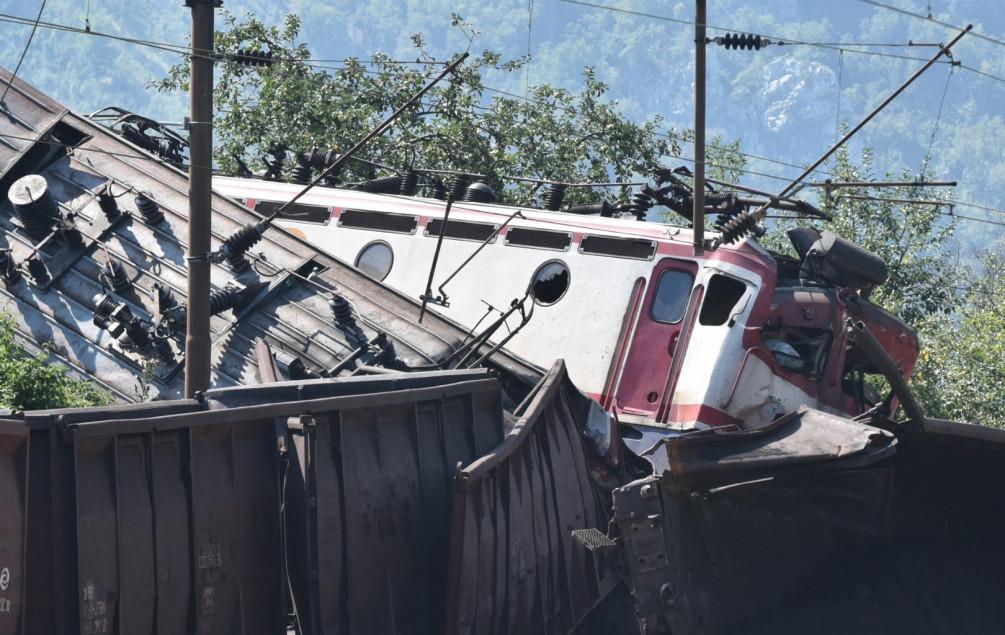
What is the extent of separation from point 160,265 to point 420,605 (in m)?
5.89

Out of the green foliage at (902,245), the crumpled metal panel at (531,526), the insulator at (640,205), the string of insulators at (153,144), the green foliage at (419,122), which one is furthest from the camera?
the green foliage at (902,245)

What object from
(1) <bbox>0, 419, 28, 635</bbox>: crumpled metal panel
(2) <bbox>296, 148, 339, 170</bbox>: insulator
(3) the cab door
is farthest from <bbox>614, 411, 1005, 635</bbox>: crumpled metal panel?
(2) <bbox>296, 148, 339, 170</bbox>: insulator

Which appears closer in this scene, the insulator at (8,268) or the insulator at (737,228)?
the insulator at (8,268)

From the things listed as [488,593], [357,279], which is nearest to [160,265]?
[357,279]

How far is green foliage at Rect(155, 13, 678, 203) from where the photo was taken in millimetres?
25109

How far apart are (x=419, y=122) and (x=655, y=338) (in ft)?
39.1

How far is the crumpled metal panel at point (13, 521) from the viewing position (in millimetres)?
7195

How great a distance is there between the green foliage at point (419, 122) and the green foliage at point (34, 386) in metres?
12.1

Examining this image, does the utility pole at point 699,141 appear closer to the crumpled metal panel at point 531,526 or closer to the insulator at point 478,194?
the crumpled metal panel at point 531,526

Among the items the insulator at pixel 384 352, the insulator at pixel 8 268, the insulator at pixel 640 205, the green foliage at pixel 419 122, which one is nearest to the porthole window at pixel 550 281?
the insulator at pixel 640 205

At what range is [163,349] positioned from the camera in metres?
13.2

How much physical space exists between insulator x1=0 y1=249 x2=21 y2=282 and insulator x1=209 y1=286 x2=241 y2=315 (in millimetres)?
2099

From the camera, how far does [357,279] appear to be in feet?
48.8

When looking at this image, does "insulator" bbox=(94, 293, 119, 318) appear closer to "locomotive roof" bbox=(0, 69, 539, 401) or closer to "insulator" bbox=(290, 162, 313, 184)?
"locomotive roof" bbox=(0, 69, 539, 401)
